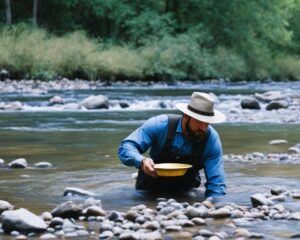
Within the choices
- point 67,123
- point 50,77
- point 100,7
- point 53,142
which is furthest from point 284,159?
point 100,7

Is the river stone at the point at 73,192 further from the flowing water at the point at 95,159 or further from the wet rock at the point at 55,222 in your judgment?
the wet rock at the point at 55,222

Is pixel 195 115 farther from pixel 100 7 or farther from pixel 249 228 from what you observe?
pixel 100 7

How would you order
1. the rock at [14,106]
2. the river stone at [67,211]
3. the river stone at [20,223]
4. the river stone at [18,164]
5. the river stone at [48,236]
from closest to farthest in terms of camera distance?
the river stone at [48,236] → the river stone at [20,223] → the river stone at [67,211] → the river stone at [18,164] → the rock at [14,106]

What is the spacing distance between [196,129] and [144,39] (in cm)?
2880

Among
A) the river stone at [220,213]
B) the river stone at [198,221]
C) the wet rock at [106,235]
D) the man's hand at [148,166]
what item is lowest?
the river stone at [220,213]

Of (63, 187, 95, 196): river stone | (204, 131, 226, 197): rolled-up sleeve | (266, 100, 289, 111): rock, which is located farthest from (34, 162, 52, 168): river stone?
(266, 100, 289, 111): rock

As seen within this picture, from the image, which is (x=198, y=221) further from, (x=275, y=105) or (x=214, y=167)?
(x=275, y=105)

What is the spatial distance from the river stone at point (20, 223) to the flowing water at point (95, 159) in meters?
0.73

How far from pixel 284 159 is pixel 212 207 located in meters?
3.41

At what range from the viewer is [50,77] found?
2548 cm

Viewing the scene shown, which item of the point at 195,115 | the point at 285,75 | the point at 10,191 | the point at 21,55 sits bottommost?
the point at 285,75

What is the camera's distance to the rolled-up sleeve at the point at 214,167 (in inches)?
239

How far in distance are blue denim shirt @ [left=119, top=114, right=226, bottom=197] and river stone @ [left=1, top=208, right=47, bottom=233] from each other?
1360 millimetres

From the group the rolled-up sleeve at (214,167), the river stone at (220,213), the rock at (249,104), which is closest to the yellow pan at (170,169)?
the rolled-up sleeve at (214,167)
